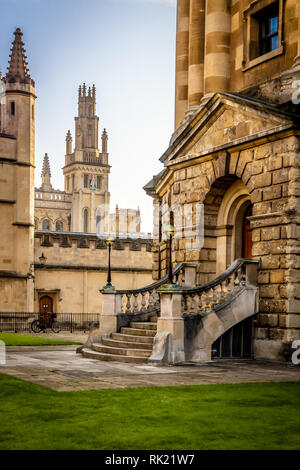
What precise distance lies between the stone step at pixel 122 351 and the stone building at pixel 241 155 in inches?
35.1

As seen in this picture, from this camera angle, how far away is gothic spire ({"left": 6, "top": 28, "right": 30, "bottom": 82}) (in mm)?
41125

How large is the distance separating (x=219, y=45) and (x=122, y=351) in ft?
33.6

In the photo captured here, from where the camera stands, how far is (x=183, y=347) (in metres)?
15.9

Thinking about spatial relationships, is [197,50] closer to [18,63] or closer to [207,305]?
[207,305]

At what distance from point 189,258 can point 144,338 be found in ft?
13.1

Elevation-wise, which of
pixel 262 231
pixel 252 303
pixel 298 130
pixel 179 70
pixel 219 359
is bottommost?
pixel 219 359

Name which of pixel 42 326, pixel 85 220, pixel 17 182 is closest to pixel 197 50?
pixel 42 326

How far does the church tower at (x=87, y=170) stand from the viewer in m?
126

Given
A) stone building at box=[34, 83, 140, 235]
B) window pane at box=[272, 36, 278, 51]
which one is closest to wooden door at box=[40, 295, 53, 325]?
window pane at box=[272, 36, 278, 51]

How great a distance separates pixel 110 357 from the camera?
1653cm

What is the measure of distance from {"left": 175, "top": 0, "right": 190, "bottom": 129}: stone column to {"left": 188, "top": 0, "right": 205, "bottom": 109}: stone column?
4.51 ft

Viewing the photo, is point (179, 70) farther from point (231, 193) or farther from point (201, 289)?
point (201, 289)
